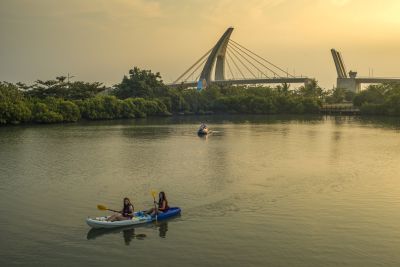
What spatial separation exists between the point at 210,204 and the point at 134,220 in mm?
3737

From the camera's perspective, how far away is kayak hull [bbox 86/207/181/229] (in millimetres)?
15578

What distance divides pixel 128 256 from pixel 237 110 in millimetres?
84643

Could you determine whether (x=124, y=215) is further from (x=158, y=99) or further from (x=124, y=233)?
(x=158, y=99)

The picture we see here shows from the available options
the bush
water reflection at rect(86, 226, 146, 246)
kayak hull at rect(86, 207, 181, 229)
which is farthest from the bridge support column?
Answer: water reflection at rect(86, 226, 146, 246)

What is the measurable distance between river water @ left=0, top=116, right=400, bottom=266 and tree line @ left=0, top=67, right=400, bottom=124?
33.8m

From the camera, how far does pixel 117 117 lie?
80125 mm

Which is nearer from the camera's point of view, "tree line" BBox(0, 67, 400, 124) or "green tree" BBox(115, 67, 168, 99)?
"tree line" BBox(0, 67, 400, 124)

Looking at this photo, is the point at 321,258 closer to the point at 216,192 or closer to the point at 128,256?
the point at 128,256

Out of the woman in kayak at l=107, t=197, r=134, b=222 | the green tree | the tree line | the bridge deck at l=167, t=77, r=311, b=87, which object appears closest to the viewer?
the woman in kayak at l=107, t=197, r=134, b=222

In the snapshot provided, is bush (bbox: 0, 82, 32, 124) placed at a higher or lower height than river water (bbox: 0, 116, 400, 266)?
higher

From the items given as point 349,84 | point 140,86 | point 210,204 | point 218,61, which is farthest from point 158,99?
point 210,204

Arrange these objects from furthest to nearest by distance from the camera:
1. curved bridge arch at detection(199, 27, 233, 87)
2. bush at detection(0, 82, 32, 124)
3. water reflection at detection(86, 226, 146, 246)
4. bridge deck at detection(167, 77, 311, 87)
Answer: bridge deck at detection(167, 77, 311, 87) → curved bridge arch at detection(199, 27, 233, 87) → bush at detection(0, 82, 32, 124) → water reflection at detection(86, 226, 146, 246)

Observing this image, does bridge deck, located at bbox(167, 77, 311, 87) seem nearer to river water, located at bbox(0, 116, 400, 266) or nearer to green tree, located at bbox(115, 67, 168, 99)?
green tree, located at bbox(115, 67, 168, 99)

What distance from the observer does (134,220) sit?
16.1m
